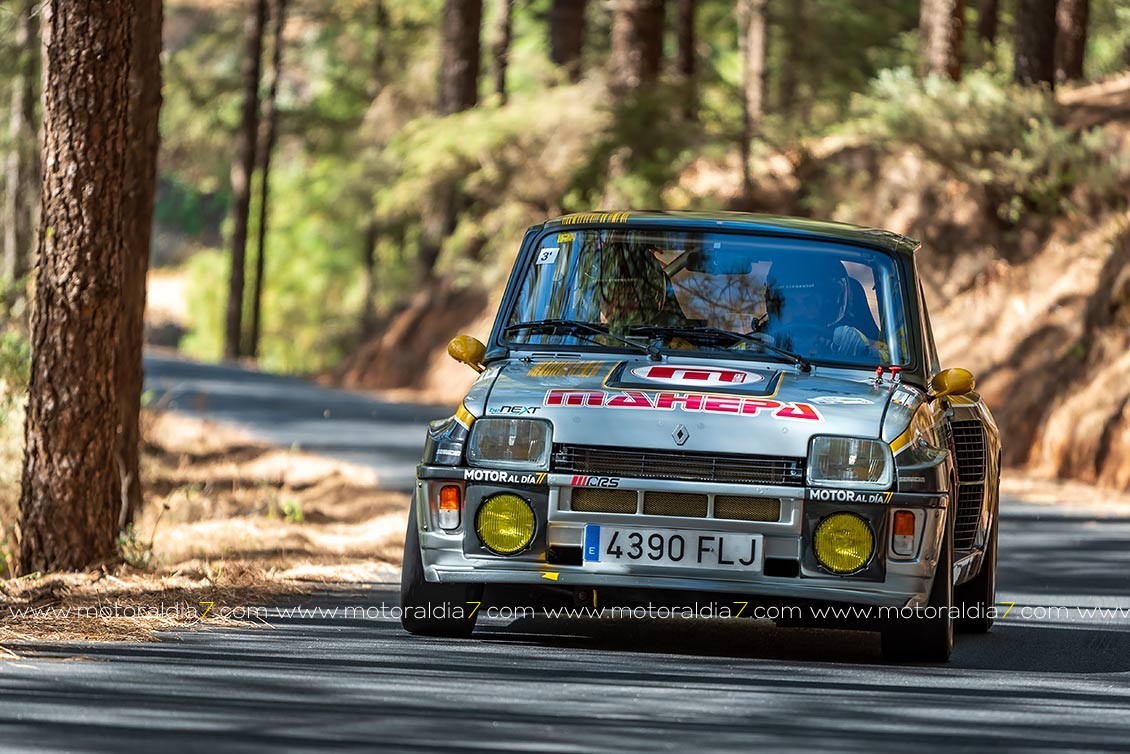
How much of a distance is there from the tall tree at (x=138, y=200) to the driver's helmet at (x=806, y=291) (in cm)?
590

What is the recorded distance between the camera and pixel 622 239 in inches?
354

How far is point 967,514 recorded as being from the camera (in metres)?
8.91

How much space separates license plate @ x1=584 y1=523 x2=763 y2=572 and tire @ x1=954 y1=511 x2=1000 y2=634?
2172 millimetres

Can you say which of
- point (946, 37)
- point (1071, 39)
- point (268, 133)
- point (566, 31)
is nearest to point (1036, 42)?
point (946, 37)

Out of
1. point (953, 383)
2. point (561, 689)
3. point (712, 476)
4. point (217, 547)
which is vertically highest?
point (953, 383)

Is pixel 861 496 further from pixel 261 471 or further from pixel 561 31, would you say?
pixel 561 31

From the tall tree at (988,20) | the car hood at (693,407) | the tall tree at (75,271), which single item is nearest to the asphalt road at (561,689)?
the car hood at (693,407)

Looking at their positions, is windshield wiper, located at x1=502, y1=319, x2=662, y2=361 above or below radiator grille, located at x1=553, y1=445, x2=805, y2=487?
above

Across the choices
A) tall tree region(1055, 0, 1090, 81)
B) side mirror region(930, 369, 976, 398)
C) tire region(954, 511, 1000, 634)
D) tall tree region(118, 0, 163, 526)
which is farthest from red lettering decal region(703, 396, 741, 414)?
tall tree region(1055, 0, 1090, 81)

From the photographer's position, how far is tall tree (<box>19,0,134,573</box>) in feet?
35.1

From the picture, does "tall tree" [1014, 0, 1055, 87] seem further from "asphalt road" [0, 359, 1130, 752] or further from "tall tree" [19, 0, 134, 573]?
"tall tree" [19, 0, 134, 573]

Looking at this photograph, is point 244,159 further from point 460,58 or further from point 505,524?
point 505,524

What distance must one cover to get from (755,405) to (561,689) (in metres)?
1.46

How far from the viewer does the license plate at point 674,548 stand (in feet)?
24.9
